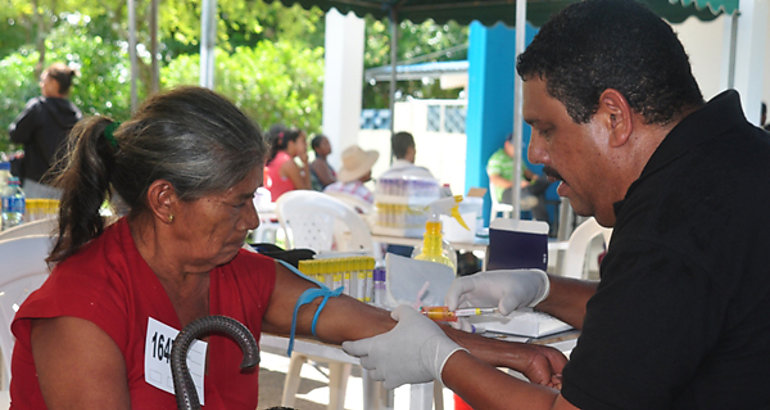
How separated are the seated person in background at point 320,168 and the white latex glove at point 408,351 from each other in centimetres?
721

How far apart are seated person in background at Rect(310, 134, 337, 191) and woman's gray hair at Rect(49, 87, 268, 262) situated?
7.25 m

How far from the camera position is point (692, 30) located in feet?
30.9

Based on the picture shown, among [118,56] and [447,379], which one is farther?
[118,56]

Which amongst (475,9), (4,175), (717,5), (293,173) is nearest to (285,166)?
(293,173)

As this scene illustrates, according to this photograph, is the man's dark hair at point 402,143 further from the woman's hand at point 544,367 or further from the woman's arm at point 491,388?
the woman's arm at point 491,388

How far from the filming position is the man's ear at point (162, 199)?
1629 millimetres

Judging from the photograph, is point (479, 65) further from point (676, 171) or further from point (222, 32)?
point (676, 171)

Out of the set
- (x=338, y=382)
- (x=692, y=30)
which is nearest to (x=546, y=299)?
(x=338, y=382)

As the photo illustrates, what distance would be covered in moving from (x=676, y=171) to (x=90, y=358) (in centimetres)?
104

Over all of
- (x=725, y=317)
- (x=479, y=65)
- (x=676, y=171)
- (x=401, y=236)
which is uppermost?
(x=479, y=65)

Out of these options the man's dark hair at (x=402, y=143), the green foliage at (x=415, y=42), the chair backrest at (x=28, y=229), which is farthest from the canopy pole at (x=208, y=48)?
the green foliage at (x=415, y=42)

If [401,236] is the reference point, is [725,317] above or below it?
above

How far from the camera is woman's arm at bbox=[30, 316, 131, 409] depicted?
1446 mm

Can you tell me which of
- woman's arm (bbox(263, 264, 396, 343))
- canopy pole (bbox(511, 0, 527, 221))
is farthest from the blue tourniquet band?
canopy pole (bbox(511, 0, 527, 221))
